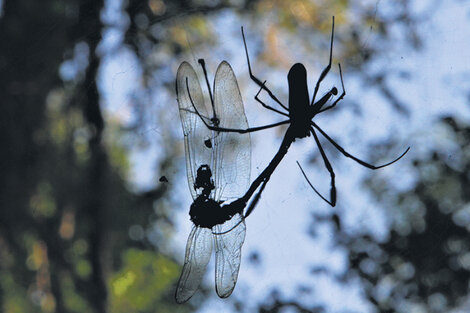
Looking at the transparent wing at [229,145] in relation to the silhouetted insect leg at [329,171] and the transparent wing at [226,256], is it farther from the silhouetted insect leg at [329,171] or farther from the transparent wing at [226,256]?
the silhouetted insect leg at [329,171]

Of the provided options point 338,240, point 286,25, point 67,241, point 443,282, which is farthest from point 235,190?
point 67,241

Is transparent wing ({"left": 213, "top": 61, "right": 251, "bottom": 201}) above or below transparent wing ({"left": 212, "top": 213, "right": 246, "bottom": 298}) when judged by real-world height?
above

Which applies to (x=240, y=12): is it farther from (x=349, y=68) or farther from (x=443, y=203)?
(x=443, y=203)

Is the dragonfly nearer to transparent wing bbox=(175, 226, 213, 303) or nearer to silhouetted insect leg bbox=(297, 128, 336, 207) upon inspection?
transparent wing bbox=(175, 226, 213, 303)

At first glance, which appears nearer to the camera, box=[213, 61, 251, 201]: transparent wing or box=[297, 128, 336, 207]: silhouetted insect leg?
box=[213, 61, 251, 201]: transparent wing

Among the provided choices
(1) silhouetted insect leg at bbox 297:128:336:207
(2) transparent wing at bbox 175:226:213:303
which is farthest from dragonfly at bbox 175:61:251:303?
(1) silhouetted insect leg at bbox 297:128:336:207

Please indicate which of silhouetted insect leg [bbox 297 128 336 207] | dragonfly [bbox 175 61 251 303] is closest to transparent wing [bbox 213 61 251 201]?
dragonfly [bbox 175 61 251 303]
